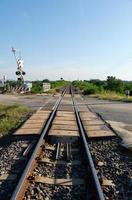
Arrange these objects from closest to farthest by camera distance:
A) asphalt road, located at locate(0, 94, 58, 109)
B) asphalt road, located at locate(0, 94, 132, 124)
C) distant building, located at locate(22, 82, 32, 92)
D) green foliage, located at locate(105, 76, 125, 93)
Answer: asphalt road, located at locate(0, 94, 132, 124), asphalt road, located at locate(0, 94, 58, 109), distant building, located at locate(22, 82, 32, 92), green foliage, located at locate(105, 76, 125, 93)

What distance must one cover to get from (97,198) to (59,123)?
7068mm

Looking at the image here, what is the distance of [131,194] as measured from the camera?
5078 mm

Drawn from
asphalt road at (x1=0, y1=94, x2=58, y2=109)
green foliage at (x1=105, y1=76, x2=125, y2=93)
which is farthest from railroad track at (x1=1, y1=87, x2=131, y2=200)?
green foliage at (x1=105, y1=76, x2=125, y2=93)

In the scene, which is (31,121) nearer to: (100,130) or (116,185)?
(100,130)

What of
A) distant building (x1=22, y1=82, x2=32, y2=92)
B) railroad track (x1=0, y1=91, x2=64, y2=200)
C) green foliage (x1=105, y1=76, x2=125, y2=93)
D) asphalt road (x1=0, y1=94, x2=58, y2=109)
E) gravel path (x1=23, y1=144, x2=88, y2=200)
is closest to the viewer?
gravel path (x1=23, y1=144, x2=88, y2=200)

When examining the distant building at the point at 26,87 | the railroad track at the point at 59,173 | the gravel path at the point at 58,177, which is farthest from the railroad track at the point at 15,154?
the distant building at the point at 26,87

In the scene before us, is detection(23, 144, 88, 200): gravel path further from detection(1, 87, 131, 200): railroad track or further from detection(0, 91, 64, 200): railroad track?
detection(0, 91, 64, 200): railroad track

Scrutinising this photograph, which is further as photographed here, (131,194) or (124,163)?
(124,163)

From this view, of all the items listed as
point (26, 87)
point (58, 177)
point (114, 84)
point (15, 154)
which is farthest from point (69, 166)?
point (114, 84)

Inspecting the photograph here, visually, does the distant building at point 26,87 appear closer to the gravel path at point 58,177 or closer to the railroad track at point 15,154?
the railroad track at point 15,154

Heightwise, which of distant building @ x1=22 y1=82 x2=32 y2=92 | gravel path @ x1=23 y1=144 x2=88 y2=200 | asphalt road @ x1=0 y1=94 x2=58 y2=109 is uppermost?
distant building @ x1=22 y1=82 x2=32 y2=92

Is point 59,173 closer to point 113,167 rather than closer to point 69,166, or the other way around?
point 69,166

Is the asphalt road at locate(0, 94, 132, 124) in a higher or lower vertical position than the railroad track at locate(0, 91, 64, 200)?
higher

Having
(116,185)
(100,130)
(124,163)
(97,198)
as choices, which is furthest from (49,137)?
(97,198)
